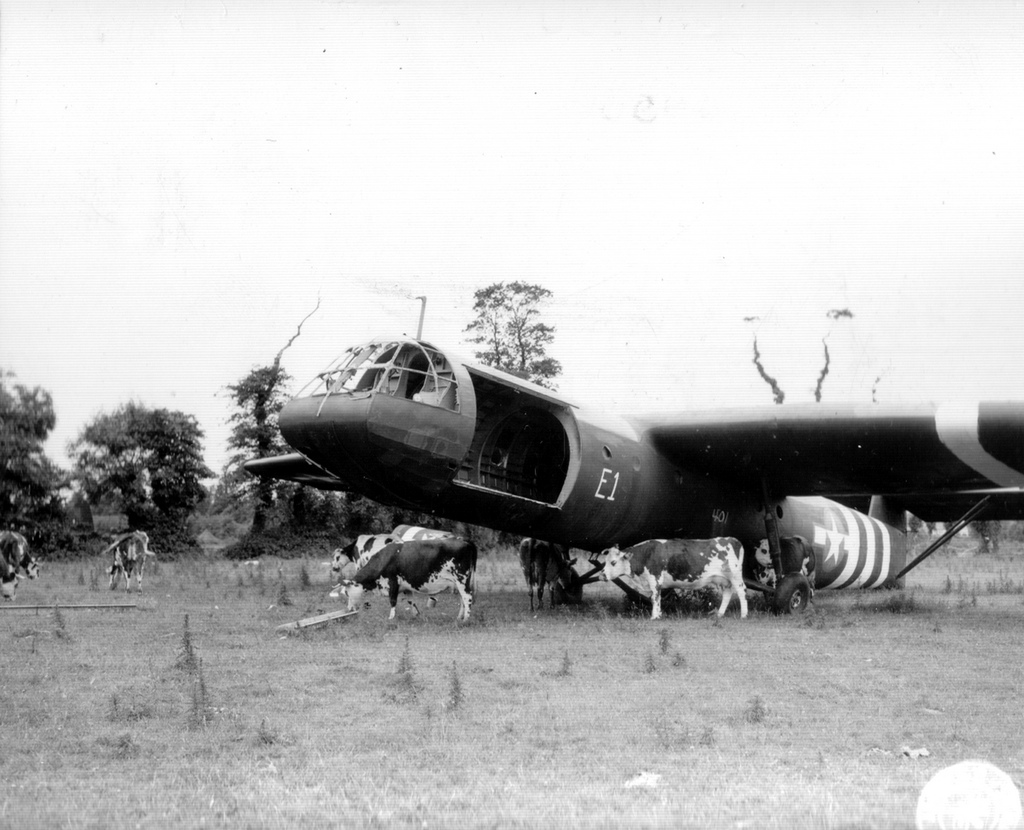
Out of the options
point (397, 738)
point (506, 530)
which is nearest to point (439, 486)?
point (506, 530)

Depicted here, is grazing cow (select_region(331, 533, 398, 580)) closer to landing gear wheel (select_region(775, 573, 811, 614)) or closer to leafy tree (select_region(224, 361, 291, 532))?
landing gear wheel (select_region(775, 573, 811, 614))

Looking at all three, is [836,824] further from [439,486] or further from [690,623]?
[690,623]

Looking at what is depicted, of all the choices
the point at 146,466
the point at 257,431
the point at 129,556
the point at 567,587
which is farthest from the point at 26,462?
the point at 567,587

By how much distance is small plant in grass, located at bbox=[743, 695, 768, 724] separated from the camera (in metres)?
8.72

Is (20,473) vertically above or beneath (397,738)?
above

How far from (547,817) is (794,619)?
12104mm

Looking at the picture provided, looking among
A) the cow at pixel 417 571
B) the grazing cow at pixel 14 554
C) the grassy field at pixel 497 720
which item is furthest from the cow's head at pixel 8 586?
the cow at pixel 417 571

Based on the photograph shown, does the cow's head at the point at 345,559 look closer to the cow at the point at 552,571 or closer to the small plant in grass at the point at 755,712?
the cow at the point at 552,571

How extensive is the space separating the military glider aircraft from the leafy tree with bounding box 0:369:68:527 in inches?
908

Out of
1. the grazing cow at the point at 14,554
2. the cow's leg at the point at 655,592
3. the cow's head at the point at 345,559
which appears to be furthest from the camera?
the grazing cow at the point at 14,554

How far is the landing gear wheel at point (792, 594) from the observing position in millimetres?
17950

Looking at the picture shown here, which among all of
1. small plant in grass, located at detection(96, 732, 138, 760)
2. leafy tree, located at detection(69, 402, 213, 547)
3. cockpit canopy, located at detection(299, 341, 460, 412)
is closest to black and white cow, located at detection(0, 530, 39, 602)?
cockpit canopy, located at detection(299, 341, 460, 412)

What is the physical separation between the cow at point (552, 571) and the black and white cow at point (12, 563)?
10.6 m

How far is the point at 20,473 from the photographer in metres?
37.1
